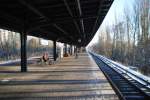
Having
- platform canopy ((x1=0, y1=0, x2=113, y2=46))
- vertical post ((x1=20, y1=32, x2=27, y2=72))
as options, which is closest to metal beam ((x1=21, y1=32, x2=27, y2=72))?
vertical post ((x1=20, y1=32, x2=27, y2=72))

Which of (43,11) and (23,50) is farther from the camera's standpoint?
(23,50)

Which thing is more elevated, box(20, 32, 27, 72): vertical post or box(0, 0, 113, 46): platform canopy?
box(0, 0, 113, 46): platform canopy

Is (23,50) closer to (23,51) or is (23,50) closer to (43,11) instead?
(23,51)

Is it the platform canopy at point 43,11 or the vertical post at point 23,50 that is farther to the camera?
the vertical post at point 23,50

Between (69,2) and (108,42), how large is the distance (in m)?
64.8

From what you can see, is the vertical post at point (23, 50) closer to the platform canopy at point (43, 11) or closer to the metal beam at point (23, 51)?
the metal beam at point (23, 51)

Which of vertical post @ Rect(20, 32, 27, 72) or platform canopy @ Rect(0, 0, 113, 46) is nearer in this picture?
platform canopy @ Rect(0, 0, 113, 46)

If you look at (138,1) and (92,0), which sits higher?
(138,1)

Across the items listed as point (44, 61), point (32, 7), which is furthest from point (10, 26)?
point (44, 61)

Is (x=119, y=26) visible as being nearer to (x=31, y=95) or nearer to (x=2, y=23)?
(x=2, y=23)

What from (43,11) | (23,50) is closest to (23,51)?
(23,50)

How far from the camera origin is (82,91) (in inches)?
534

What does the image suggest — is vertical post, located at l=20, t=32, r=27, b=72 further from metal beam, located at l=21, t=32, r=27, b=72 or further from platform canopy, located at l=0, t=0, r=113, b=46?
platform canopy, located at l=0, t=0, r=113, b=46

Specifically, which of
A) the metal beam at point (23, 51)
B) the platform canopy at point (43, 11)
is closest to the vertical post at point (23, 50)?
the metal beam at point (23, 51)
